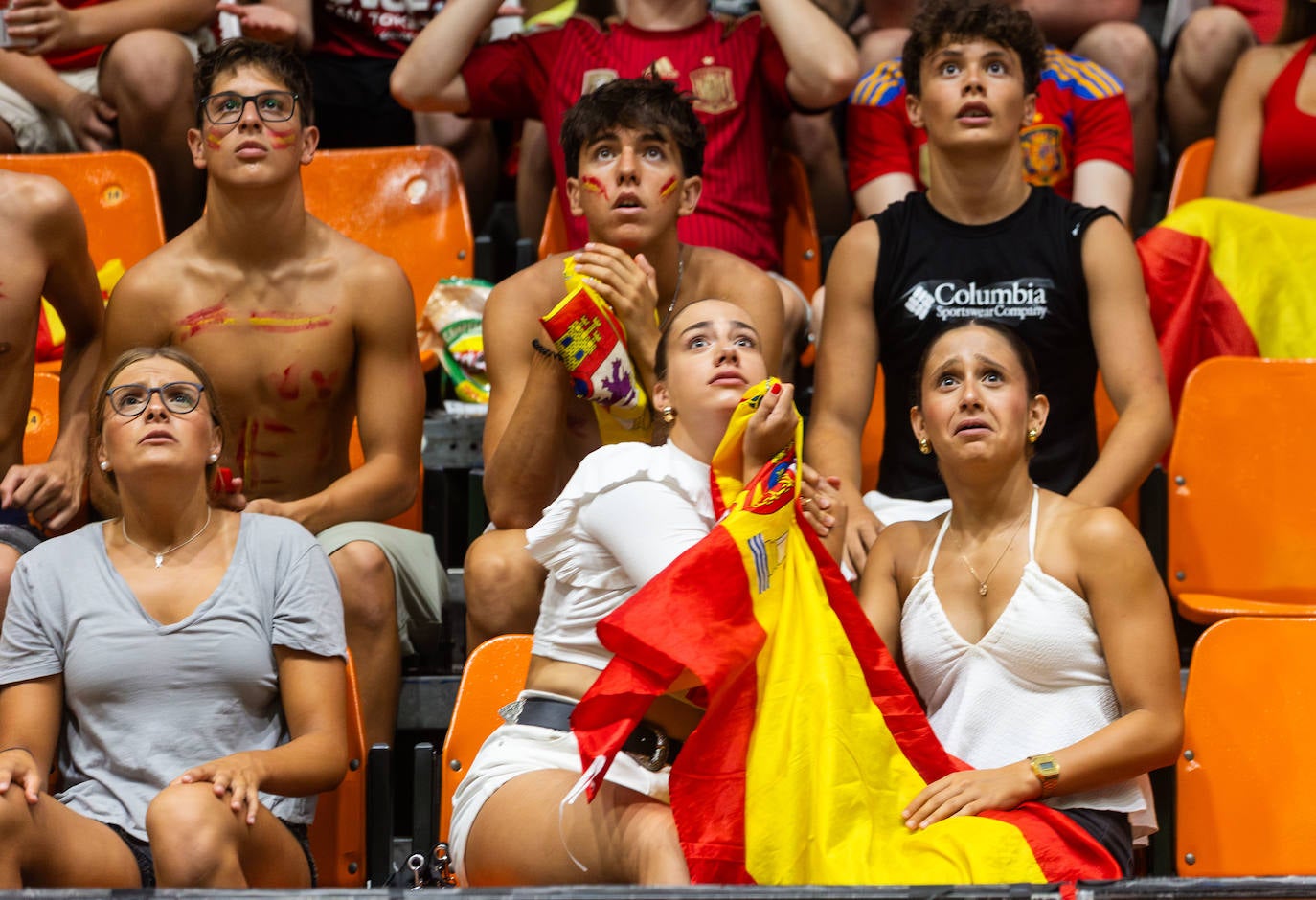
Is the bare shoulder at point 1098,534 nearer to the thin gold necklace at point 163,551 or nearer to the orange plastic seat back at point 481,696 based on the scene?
the orange plastic seat back at point 481,696

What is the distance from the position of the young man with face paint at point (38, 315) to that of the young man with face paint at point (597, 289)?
2.28 ft

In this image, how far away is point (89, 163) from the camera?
3.46m

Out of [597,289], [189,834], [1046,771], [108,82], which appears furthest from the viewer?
[108,82]

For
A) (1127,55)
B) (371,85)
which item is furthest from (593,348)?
(1127,55)

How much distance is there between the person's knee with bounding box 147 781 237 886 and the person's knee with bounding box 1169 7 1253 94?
111 inches

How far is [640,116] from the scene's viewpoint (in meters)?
2.70

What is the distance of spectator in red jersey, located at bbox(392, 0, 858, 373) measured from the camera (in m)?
3.29

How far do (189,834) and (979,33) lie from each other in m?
1.99

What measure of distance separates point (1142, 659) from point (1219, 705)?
12.5 inches

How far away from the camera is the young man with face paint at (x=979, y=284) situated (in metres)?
2.75

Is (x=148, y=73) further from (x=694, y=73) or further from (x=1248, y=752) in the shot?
(x=1248, y=752)

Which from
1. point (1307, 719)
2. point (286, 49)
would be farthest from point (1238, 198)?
point (286, 49)

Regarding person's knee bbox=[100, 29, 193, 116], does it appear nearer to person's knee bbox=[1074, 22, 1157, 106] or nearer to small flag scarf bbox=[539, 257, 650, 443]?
small flag scarf bbox=[539, 257, 650, 443]

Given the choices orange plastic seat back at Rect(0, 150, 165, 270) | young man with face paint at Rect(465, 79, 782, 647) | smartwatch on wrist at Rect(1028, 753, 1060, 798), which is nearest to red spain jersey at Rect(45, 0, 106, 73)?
orange plastic seat back at Rect(0, 150, 165, 270)
